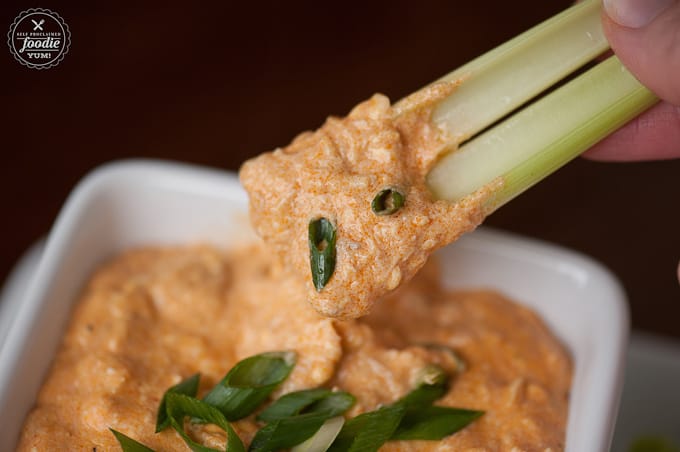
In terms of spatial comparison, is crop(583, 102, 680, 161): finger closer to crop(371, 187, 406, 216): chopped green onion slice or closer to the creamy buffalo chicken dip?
the creamy buffalo chicken dip

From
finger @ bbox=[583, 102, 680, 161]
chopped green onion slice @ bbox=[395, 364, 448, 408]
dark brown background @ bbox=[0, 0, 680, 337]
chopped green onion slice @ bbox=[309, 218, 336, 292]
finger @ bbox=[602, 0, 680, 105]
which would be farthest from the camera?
dark brown background @ bbox=[0, 0, 680, 337]

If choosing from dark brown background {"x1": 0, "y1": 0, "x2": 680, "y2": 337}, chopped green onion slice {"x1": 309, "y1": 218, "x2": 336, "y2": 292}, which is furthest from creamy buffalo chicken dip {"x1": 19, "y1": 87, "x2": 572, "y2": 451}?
dark brown background {"x1": 0, "y1": 0, "x2": 680, "y2": 337}

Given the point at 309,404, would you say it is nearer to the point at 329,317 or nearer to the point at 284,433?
the point at 284,433

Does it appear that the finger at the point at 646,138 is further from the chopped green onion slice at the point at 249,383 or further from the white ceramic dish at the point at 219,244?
the chopped green onion slice at the point at 249,383

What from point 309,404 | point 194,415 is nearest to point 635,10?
point 309,404

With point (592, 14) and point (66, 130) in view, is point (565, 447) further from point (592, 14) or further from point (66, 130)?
point (66, 130)

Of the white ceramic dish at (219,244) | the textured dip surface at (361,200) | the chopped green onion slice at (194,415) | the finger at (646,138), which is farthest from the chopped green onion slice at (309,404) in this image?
the finger at (646,138)
